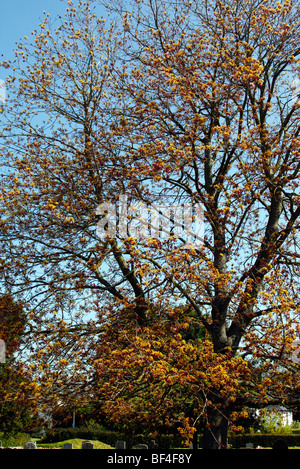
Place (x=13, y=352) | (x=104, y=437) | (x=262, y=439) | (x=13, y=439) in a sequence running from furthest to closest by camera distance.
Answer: (x=104, y=437) < (x=262, y=439) < (x=13, y=439) < (x=13, y=352)

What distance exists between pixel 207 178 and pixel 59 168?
4139 mm

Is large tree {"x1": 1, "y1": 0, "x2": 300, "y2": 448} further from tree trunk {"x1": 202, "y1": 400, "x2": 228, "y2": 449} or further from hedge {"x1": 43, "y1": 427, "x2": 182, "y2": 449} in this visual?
hedge {"x1": 43, "y1": 427, "x2": 182, "y2": 449}

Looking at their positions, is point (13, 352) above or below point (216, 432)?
above

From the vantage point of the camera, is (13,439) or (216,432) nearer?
(216,432)

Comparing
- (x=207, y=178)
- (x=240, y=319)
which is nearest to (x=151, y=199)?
(x=207, y=178)

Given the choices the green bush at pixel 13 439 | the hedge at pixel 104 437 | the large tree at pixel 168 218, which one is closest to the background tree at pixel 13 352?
the large tree at pixel 168 218

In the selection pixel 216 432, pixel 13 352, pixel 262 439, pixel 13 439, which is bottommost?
pixel 262 439

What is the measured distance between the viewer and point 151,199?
38.7ft

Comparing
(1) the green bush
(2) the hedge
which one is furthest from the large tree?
(2) the hedge

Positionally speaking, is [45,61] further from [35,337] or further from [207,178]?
[35,337]

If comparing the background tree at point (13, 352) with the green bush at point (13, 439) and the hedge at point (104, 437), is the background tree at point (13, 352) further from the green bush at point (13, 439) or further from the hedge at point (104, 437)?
the hedge at point (104, 437)

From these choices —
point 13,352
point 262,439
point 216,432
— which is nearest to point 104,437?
point 262,439

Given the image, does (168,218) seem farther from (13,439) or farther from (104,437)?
(104,437)

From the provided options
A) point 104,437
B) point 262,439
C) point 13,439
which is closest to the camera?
point 13,439
